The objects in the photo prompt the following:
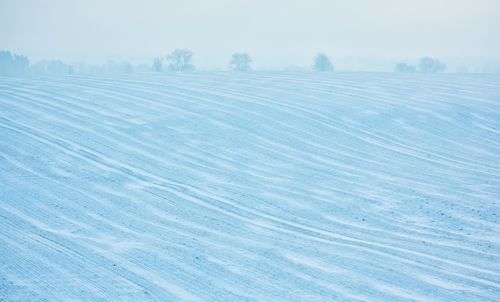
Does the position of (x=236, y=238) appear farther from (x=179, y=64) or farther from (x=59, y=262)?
(x=179, y=64)

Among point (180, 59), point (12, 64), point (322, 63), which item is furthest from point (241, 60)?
point (12, 64)

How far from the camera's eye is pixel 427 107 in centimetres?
1541

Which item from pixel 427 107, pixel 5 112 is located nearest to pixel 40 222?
pixel 5 112

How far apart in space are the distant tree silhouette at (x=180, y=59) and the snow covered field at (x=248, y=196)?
56.6 ft

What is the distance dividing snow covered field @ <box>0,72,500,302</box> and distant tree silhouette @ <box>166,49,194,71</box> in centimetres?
1724

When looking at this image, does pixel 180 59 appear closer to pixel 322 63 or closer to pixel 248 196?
pixel 322 63

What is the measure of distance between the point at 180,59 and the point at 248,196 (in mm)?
26836

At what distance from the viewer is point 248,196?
352 inches

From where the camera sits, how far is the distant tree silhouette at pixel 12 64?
35.7m

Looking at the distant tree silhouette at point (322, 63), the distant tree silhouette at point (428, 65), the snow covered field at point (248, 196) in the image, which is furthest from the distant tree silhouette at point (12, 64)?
the distant tree silhouette at point (428, 65)

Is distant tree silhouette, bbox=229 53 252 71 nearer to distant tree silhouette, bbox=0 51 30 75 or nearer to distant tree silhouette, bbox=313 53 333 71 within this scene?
distant tree silhouette, bbox=313 53 333 71

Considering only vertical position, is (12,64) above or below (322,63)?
below

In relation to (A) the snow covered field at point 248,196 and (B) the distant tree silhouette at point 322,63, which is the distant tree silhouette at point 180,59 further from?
(A) the snow covered field at point 248,196

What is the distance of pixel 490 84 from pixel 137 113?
47.0 ft
